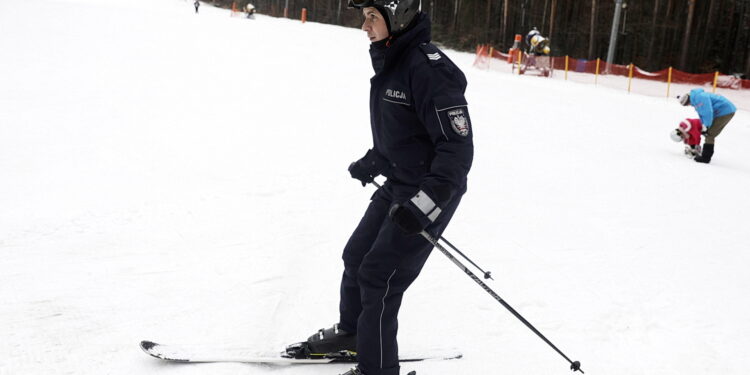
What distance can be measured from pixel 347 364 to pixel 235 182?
355 cm

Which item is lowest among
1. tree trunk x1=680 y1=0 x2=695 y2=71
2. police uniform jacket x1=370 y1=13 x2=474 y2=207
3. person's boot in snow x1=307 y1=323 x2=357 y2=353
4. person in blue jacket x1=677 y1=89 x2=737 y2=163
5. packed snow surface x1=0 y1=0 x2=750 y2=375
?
packed snow surface x1=0 y1=0 x2=750 y2=375

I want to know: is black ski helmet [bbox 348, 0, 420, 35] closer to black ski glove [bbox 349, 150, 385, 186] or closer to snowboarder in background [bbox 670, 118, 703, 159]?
black ski glove [bbox 349, 150, 385, 186]

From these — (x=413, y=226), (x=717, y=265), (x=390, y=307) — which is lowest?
(x=717, y=265)

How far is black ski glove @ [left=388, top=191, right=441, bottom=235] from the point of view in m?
2.23

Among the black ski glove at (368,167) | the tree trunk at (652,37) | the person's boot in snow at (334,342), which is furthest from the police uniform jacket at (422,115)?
the tree trunk at (652,37)

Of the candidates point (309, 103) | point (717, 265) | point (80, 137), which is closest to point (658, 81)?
point (309, 103)

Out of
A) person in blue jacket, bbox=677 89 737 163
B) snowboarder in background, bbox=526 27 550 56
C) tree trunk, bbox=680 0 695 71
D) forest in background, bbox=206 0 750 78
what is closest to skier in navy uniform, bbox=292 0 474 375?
person in blue jacket, bbox=677 89 737 163

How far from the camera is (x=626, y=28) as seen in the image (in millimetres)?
36656

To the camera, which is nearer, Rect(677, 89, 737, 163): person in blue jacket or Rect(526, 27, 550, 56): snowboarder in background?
Rect(677, 89, 737, 163): person in blue jacket

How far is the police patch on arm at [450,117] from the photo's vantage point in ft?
7.26

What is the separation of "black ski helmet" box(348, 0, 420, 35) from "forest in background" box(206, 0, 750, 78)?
27.8m

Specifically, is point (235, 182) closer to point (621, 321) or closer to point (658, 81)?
point (621, 321)

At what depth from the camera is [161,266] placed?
156 inches

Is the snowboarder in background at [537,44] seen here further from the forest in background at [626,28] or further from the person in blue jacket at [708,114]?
the person in blue jacket at [708,114]
